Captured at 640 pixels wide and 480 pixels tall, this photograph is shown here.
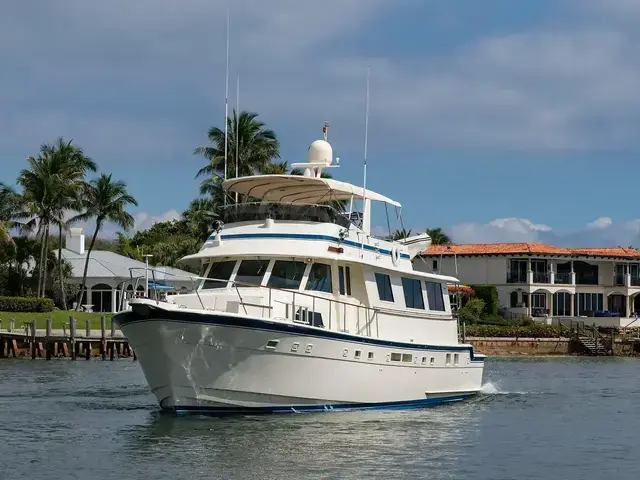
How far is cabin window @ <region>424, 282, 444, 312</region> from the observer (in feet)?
91.7

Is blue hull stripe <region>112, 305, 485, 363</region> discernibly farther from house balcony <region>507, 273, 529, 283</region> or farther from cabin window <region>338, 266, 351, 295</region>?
house balcony <region>507, 273, 529, 283</region>

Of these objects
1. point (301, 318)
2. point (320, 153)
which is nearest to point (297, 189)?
point (320, 153)

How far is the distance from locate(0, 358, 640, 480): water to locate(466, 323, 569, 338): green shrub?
3423 cm

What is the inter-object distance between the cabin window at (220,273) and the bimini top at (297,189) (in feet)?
7.18

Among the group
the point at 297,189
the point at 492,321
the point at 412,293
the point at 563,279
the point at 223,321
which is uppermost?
the point at 297,189

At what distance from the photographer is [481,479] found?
1809cm

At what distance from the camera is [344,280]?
82.5 ft

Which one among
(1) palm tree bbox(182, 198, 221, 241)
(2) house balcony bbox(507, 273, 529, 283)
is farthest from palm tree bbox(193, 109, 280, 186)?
(2) house balcony bbox(507, 273, 529, 283)

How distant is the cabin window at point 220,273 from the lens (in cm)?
2456

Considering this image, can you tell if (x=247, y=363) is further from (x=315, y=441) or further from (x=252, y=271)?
(x=252, y=271)

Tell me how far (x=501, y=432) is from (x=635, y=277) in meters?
60.9

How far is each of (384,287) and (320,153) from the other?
158 inches

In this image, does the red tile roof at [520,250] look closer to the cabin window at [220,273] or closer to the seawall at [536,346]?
the seawall at [536,346]

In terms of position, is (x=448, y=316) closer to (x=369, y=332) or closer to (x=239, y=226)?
(x=369, y=332)
